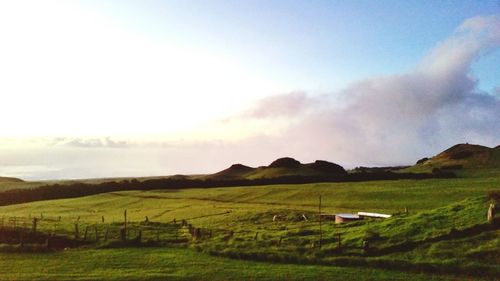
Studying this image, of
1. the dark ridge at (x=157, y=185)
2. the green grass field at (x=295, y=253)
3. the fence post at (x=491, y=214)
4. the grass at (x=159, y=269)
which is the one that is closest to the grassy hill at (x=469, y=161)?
the dark ridge at (x=157, y=185)

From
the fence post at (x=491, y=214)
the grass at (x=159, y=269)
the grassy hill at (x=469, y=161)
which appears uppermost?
the grassy hill at (x=469, y=161)

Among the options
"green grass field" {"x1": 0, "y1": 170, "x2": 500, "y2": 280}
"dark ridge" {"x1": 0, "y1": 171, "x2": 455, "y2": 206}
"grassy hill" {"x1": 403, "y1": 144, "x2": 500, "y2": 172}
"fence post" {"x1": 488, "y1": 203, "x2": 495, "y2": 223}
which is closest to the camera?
"green grass field" {"x1": 0, "y1": 170, "x2": 500, "y2": 280}

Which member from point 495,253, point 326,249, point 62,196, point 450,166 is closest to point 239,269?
point 326,249

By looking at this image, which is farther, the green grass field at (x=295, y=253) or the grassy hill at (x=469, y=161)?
the grassy hill at (x=469, y=161)

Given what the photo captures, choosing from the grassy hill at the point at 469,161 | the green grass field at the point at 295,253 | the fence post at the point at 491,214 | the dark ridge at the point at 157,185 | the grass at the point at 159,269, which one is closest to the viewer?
the grass at the point at 159,269

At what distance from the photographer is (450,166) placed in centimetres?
17050

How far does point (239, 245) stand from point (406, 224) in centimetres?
1750

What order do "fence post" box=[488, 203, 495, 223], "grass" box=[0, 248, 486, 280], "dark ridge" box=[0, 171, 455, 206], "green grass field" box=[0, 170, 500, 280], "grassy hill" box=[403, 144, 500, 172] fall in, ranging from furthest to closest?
"grassy hill" box=[403, 144, 500, 172], "dark ridge" box=[0, 171, 455, 206], "fence post" box=[488, 203, 495, 223], "green grass field" box=[0, 170, 500, 280], "grass" box=[0, 248, 486, 280]

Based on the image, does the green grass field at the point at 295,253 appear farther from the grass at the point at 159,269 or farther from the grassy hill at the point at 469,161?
the grassy hill at the point at 469,161

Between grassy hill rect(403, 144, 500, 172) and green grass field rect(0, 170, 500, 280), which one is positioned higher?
grassy hill rect(403, 144, 500, 172)

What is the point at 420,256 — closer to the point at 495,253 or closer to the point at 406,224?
the point at 495,253

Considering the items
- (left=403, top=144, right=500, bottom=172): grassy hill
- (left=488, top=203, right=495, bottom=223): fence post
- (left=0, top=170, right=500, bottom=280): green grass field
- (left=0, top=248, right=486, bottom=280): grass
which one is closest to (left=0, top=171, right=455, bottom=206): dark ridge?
(left=403, top=144, right=500, bottom=172): grassy hill

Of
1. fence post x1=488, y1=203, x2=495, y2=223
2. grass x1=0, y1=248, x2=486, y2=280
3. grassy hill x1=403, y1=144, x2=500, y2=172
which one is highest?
grassy hill x1=403, y1=144, x2=500, y2=172

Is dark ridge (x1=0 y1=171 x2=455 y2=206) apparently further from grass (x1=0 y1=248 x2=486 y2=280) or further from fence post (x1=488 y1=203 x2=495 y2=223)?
grass (x1=0 y1=248 x2=486 y2=280)
